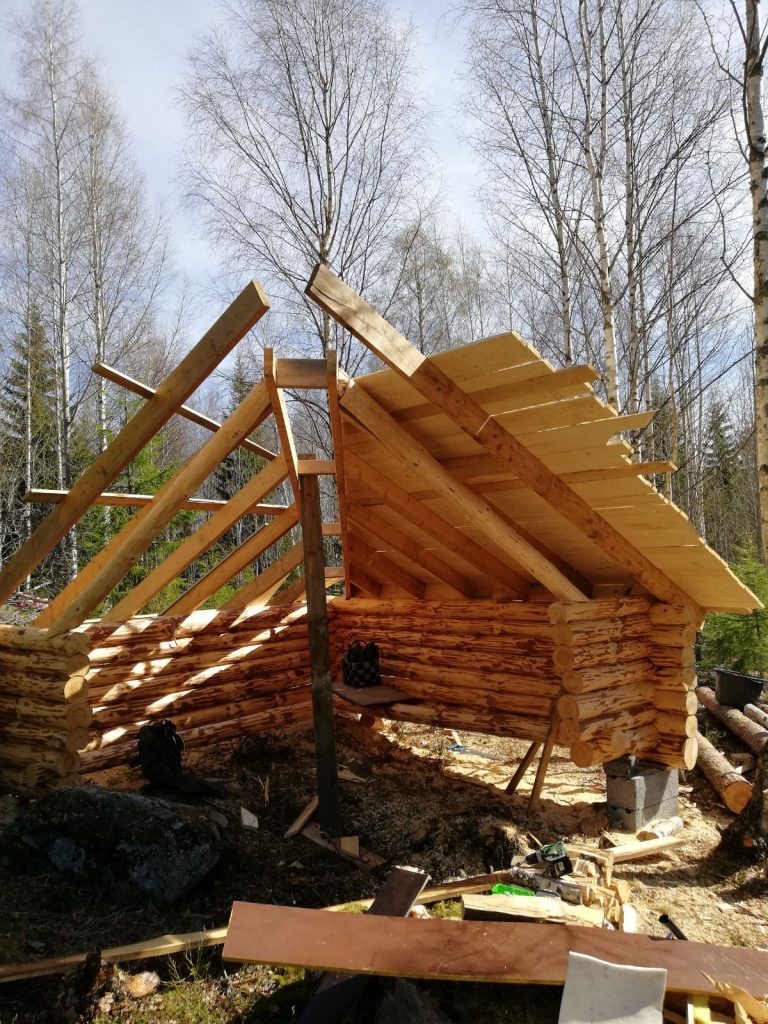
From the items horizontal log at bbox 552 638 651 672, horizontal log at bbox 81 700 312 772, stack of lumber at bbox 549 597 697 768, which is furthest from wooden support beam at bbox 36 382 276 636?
horizontal log at bbox 552 638 651 672

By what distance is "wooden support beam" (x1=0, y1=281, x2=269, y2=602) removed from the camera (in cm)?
514

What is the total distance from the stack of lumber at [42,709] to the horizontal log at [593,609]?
4.48m

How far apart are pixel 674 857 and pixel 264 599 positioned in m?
5.79

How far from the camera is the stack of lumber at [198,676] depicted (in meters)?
7.24

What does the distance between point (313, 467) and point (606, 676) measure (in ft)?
11.2

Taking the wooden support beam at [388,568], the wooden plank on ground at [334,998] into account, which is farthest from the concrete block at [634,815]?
the wooden support beam at [388,568]

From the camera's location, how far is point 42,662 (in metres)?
6.21

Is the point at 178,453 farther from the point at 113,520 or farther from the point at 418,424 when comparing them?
the point at 418,424

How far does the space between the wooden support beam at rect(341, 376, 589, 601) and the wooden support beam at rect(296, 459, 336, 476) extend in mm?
618

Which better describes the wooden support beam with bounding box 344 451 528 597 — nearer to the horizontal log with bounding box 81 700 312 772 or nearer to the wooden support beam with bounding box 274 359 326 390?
the wooden support beam with bounding box 274 359 326 390

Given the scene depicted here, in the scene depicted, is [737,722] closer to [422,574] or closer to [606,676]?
[606,676]

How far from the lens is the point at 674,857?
18.8ft

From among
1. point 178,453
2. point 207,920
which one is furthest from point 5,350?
point 207,920

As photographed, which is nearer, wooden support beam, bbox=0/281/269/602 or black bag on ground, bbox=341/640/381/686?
wooden support beam, bbox=0/281/269/602
